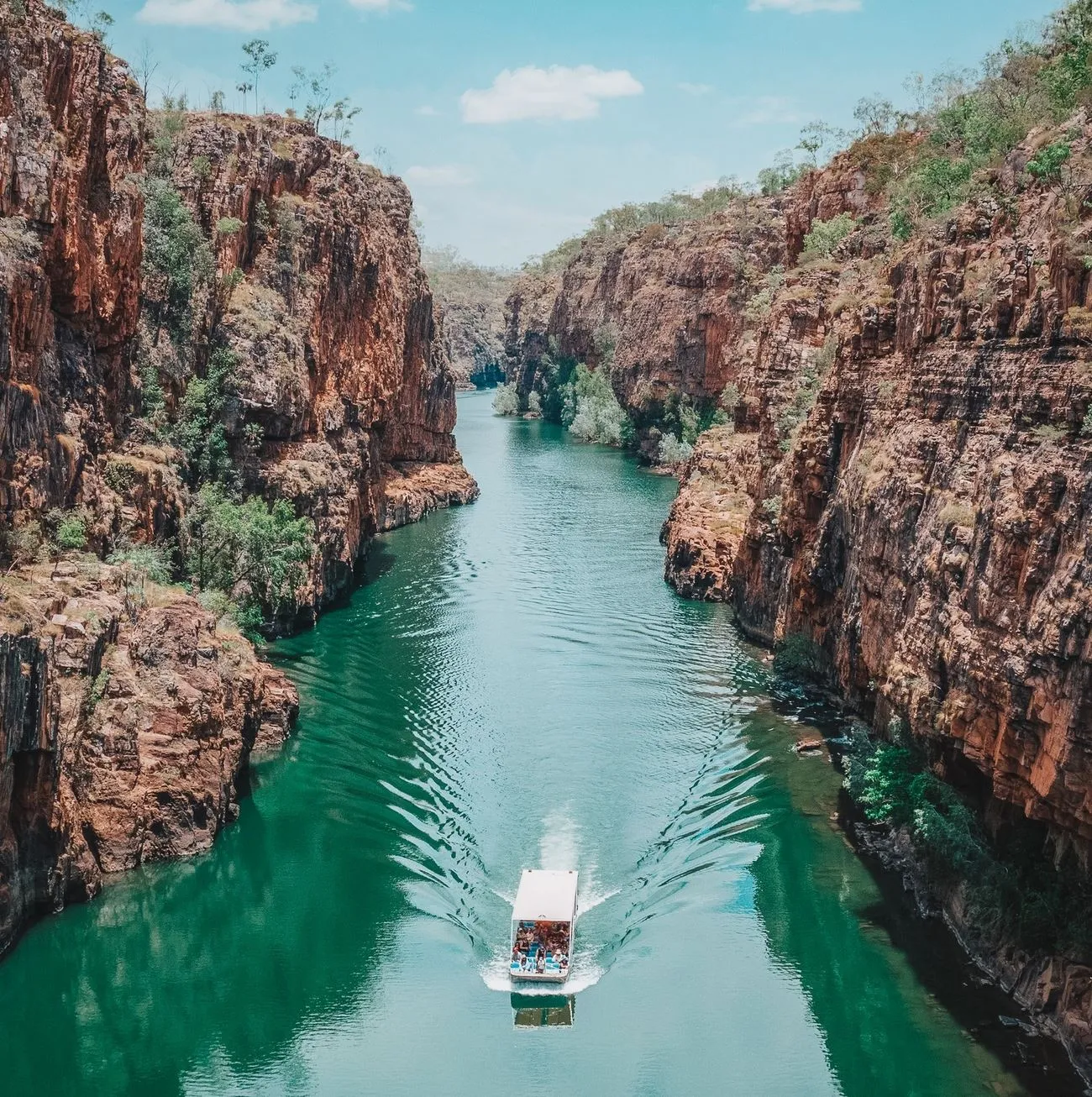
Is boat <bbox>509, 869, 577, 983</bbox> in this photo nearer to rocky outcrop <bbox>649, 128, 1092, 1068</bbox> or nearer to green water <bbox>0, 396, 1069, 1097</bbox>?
green water <bbox>0, 396, 1069, 1097</bbox>

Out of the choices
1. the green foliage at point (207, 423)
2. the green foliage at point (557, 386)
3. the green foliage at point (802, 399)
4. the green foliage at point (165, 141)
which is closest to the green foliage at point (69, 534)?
the green foliage at point (207, 423)

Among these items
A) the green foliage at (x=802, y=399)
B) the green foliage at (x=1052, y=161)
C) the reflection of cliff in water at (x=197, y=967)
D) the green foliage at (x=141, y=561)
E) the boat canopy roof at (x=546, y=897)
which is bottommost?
the reflection of cliff in water at (x=197, y=967)

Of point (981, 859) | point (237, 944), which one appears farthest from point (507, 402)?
point (981, 859)

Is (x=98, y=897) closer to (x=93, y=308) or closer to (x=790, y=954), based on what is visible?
(x=790, y=954)

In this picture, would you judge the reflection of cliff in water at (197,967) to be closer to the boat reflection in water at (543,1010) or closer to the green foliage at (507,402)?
the boat reflection in water at (543,1010)

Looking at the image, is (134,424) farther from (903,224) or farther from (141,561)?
(903,224)

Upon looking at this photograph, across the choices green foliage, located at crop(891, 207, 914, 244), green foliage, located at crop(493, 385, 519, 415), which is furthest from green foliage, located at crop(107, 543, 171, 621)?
green foliage, located at crop(493, 385, 519, 415)
